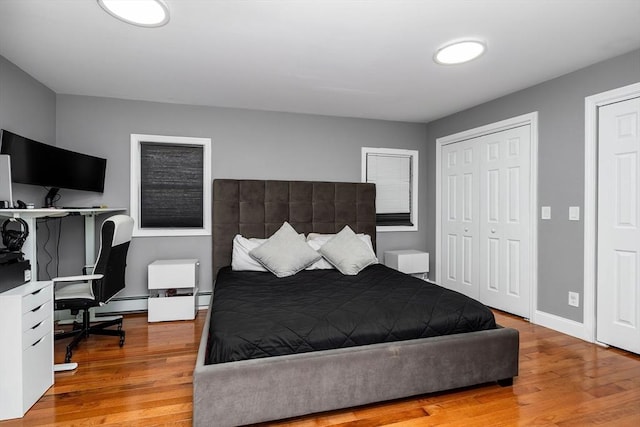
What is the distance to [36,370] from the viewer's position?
2.21 metres

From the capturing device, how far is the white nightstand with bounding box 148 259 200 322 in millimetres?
3684

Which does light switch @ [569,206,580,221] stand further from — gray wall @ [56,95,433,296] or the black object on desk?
the black object on desk

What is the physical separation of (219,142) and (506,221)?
11.6ft

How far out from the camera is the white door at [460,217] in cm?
442

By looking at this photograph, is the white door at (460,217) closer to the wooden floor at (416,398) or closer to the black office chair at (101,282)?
Answer: the wooden floor at (416,398)

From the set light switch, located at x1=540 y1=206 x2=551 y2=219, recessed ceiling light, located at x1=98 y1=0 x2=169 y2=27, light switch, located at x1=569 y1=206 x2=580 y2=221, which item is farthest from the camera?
light switch, located at x1=540 y1=206 x2=551 y2=219

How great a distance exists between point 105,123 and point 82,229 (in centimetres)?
123

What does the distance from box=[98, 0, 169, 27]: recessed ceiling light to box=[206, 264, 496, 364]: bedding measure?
198cm

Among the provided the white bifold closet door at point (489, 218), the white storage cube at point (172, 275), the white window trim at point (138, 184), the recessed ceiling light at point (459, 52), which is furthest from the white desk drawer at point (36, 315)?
the white bifold closet door at point (489, 218)

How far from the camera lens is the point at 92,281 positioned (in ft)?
9.43

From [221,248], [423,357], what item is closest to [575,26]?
[423,357]

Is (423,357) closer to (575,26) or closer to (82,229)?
(575,26)

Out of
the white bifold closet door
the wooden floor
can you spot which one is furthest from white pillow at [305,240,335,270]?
the white bifold closet door

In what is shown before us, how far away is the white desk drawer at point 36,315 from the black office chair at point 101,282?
34 centimetres
